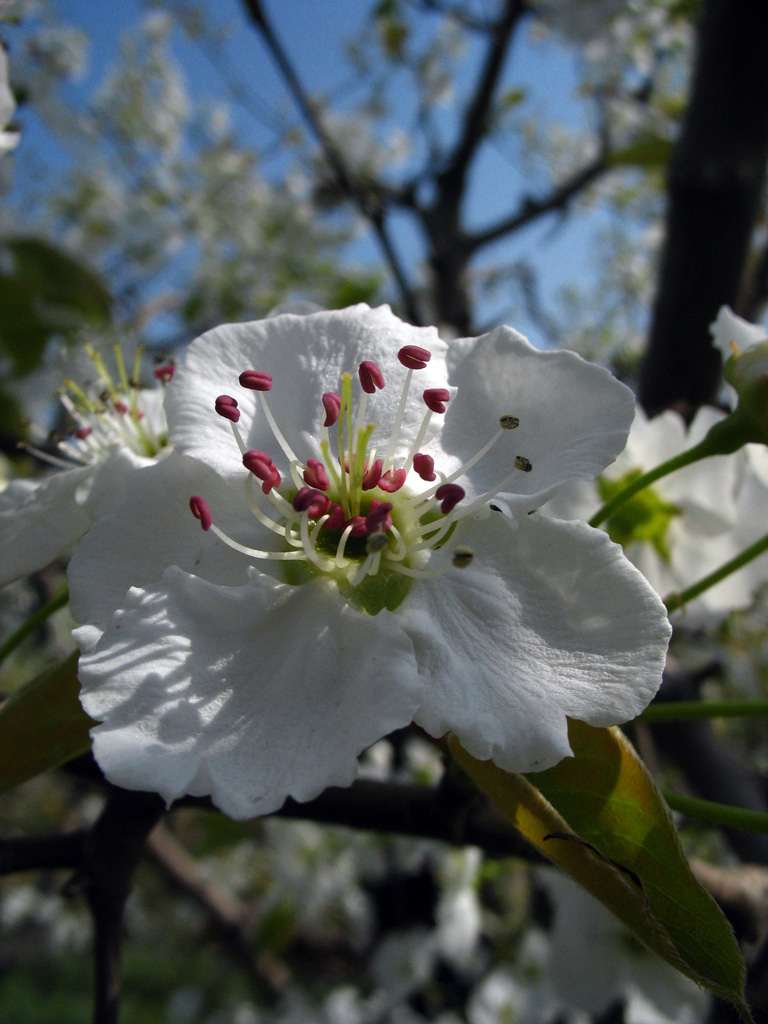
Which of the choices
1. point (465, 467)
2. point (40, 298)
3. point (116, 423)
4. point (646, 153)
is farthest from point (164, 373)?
point (646, 153)

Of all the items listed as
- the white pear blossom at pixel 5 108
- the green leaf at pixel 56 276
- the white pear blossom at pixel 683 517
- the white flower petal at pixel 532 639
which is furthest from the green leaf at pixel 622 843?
the green leaf at pixel 56 276

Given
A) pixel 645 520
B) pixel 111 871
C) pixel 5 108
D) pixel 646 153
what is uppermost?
pixel 5 108

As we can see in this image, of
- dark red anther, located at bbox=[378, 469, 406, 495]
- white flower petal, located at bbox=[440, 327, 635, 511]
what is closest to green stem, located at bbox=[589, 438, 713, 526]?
white flower petal, located at bbox=[440, 327, 635, 511]

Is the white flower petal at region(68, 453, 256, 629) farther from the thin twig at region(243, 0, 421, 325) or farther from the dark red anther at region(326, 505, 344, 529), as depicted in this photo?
the thin twig at region(243, 0, 421, 325)

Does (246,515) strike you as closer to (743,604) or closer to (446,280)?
(743,604)

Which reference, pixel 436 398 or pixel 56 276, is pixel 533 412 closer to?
pixel 436 398

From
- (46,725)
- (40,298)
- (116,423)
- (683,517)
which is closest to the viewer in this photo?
(46,725)
